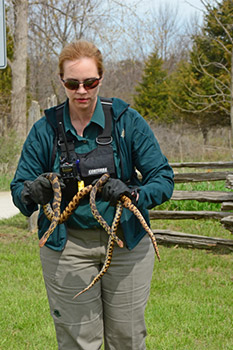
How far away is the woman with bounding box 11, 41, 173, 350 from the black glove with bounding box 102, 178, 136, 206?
2.7 inches

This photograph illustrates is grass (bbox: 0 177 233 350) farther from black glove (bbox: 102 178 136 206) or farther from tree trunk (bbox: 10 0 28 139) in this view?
tree trunk (bbox: 10 0 28 139)

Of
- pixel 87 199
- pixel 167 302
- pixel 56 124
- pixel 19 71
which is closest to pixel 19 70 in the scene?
pixel 19 71

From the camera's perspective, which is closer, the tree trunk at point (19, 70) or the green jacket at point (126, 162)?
the green jacket at point (126, 162)

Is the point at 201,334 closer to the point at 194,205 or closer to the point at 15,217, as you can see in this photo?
the point at 194,205

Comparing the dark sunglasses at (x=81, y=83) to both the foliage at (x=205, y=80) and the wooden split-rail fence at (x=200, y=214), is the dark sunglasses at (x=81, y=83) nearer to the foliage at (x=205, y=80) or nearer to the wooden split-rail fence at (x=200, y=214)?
the wooden split-rail fence at (x=200, y=214)

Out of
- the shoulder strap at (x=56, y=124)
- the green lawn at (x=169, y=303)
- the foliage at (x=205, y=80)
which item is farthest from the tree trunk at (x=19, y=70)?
the shoulder strap at (x=56, y=124)

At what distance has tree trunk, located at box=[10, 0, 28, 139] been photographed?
16.0 meters

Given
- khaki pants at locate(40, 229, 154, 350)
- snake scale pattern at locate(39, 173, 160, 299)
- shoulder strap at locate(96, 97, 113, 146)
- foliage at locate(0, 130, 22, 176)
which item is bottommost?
foliage at locate(0, 130, 22, 176)

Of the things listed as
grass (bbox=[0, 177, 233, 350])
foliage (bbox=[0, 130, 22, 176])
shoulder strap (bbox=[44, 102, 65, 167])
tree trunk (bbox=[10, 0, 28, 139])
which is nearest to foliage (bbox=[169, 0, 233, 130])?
tree trunk (bbox=[10, 0, 28, 139])

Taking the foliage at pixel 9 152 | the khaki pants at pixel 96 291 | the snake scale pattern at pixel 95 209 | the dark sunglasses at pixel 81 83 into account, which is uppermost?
the dark sunglasses at pixel 81 83

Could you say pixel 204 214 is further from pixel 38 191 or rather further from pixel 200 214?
pixel 38 191

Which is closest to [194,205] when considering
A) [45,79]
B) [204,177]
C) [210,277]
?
[204,177]

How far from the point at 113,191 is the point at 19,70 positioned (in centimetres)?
1582

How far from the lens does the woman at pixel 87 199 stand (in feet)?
7.73
